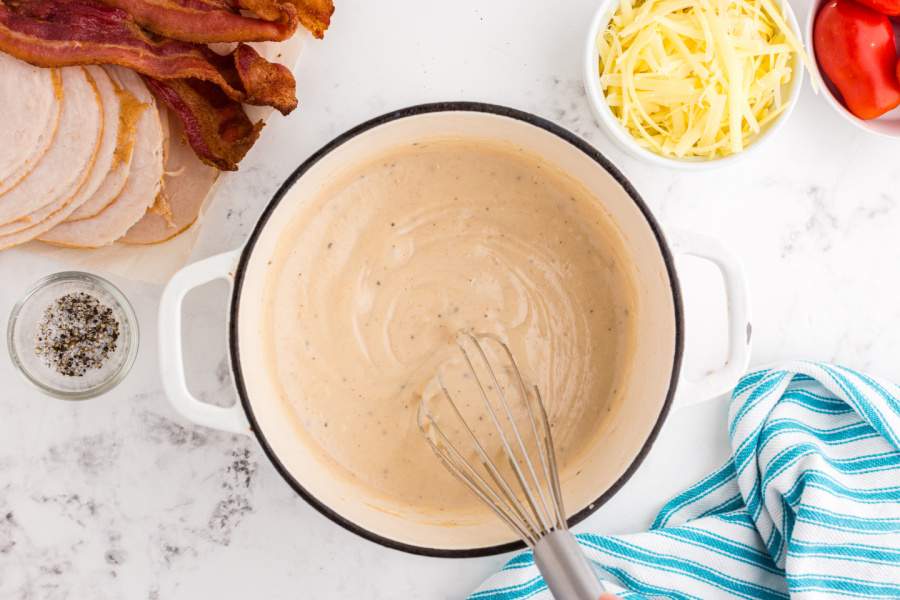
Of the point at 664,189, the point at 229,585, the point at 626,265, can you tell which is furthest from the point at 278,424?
the point at 664,189

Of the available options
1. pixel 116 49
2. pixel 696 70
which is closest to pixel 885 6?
pixel 696 70

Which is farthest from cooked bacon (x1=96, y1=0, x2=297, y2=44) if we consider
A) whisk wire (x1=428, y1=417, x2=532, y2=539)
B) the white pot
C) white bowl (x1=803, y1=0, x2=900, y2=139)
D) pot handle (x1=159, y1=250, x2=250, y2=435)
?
white bowl (x1=803, y1=0, x2=900, y2=139)

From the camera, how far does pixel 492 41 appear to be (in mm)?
1380

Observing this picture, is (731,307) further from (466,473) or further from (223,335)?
(223,335)

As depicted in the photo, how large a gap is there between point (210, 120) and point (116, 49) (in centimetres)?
15

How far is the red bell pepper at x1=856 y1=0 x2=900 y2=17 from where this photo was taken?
1271mm

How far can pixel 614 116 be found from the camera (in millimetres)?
1289

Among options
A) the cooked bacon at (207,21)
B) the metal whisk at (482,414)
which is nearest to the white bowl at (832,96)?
the metal whisk at (482,414)

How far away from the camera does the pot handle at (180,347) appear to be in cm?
Result: 116

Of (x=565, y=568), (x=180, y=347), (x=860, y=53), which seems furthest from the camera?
(x=860, y=53)

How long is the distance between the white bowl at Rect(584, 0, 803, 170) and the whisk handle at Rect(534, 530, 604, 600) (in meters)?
0.58

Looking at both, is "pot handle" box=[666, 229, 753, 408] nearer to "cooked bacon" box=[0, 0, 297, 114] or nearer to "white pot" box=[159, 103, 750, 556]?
"white pot" box=[159, 103, 750, 556]

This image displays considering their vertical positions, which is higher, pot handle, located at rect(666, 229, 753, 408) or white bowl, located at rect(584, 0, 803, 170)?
white bowl, located at rect(584, 0, 803, 170)

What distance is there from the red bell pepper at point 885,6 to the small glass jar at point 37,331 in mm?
1165
